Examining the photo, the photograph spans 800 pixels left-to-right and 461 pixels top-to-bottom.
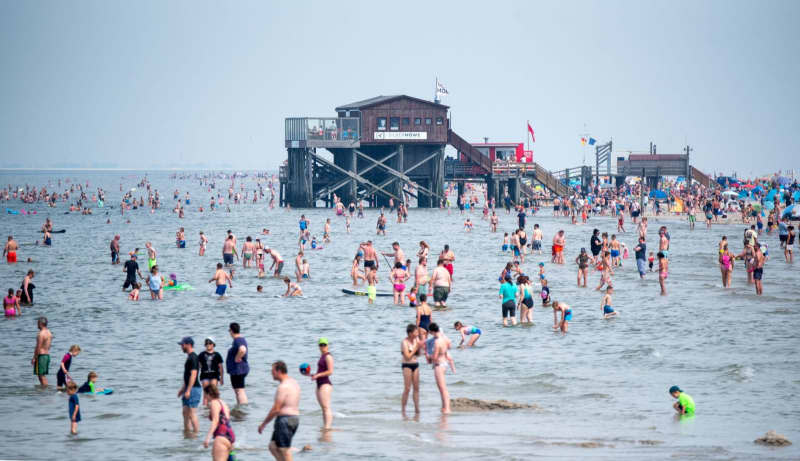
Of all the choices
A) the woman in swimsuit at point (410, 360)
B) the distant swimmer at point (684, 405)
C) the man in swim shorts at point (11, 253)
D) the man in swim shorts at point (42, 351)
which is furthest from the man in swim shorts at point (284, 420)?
the man in swim shorts at point (11, 253)

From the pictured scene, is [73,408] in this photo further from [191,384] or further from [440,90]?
[440,90]

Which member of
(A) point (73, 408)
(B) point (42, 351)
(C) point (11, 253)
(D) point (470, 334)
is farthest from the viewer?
(C) point (11, 253)

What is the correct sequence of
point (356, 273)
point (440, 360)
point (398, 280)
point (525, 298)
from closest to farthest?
point (440, 360) < point (525, 298) < point (398, 280) < point (356, 273)

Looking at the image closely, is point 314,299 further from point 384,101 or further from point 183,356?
point 384,101

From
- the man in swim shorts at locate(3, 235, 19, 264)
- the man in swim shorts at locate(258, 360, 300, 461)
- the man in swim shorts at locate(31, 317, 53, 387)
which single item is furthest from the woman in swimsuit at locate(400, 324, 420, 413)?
the man in swim shorts at locate(3, 235, 19, 264)

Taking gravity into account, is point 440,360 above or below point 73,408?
above

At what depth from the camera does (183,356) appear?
22609mm

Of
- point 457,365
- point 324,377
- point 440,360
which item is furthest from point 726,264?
point 324,377

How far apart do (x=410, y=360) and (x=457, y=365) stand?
5216 millimetres

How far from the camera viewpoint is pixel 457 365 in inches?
831

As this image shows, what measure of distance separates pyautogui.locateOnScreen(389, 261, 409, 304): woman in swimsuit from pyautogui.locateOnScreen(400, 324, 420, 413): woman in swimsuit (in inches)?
491

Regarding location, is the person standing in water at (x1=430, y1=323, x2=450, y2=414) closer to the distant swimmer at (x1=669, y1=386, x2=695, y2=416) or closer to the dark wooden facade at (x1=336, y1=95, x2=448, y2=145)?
the distant swimmer at (x1=669, y1=386, x2=695, y2=416)

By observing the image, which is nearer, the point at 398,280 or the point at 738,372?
the point at 738,372

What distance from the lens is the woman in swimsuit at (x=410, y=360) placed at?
15797 mm
